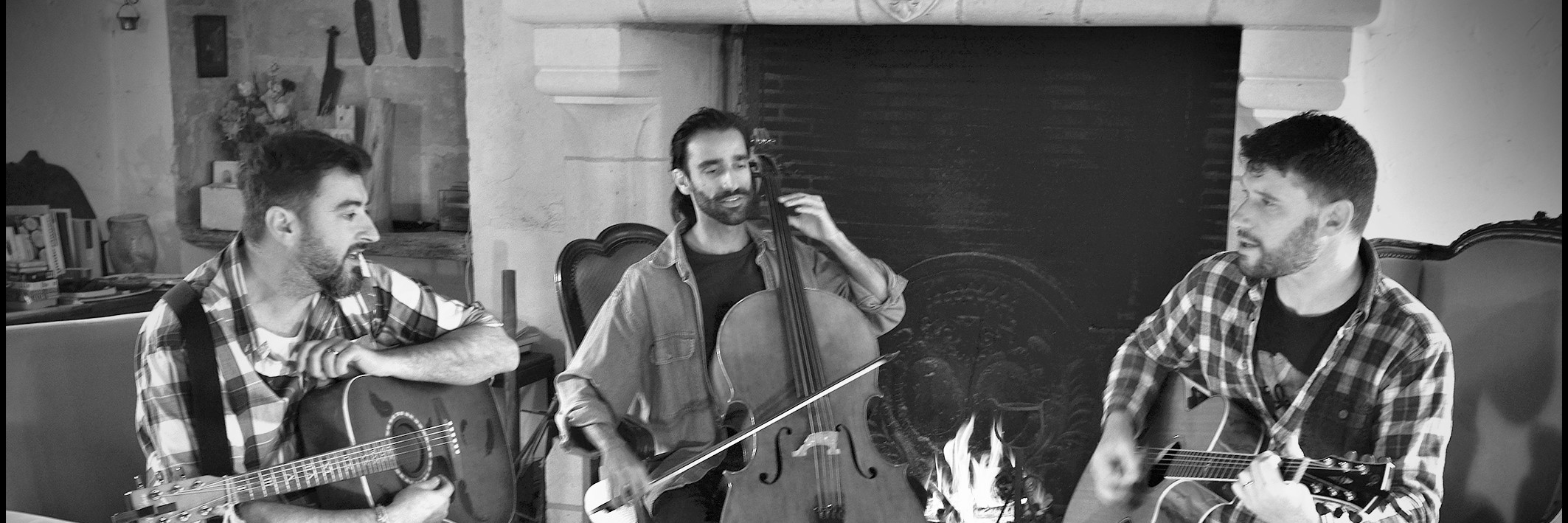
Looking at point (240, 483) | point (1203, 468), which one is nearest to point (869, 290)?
point (1203, 468)

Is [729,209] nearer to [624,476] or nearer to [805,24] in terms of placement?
[805,24]

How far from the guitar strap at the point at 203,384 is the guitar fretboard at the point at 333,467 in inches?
2.5

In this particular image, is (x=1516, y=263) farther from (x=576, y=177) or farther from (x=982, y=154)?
(x=576, y=177)

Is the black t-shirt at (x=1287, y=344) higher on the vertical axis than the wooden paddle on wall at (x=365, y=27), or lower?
lower

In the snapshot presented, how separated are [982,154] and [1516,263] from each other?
1.05 meters

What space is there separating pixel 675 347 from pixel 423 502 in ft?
1.98

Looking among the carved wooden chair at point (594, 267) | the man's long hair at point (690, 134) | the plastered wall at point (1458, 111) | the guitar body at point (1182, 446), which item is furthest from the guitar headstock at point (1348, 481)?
the carved wooden chair at point (594, 267)

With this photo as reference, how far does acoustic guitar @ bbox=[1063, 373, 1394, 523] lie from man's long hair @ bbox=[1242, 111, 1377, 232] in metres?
0.43

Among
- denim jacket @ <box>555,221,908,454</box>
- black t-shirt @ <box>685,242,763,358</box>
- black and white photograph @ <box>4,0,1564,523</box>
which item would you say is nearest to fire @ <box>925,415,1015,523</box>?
black and white photograph @ <box>4,0,1564,523</box>

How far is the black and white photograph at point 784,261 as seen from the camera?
2.12m

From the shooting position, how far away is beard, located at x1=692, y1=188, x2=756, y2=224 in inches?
94.5

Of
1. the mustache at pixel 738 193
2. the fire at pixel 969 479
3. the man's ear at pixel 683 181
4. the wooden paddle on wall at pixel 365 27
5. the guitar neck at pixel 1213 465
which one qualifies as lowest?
the fire at pixel 969 479

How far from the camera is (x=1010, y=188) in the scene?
2.58m

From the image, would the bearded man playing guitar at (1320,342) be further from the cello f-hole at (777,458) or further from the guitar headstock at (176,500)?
the guitar headstock at (176,500)
